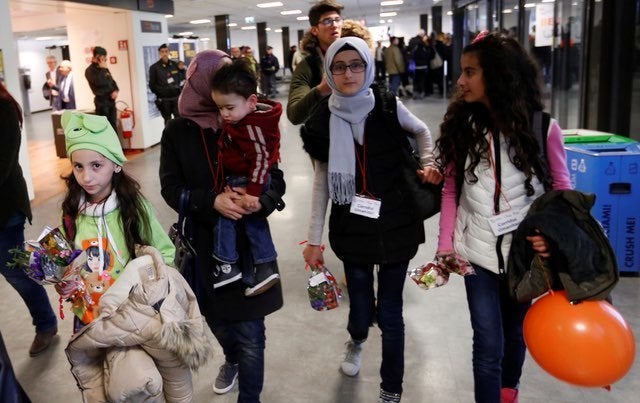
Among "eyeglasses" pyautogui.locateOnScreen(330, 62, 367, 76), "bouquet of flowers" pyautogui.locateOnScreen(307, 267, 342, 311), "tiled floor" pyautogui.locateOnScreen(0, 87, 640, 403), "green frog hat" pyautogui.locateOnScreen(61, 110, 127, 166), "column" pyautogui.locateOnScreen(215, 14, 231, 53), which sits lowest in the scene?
"tiled floor" pyautogui.locateOnScreen(0, 87, 640, 403)

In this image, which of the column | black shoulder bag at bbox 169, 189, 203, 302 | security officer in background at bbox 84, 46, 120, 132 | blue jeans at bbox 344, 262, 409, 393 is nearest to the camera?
black shoulder bag at bbox 169, 189, 203, 302

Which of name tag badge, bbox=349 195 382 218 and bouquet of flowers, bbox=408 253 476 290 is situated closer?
bouquet of flowers, bbox=408 253 476 290

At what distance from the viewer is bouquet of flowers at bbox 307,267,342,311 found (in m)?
2.38

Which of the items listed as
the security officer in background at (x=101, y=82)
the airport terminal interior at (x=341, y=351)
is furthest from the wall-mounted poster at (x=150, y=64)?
the airport terminal interior at (x=341, y=351)

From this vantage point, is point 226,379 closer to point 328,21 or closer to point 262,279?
point 262,279

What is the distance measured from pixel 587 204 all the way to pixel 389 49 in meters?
13.5

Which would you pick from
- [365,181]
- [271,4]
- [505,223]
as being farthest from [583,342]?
[271,4]

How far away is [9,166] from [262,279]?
140cm

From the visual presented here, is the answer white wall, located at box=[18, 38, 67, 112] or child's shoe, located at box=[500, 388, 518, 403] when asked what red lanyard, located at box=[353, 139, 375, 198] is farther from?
white wall, located at box=[18, 38, 67, 112]

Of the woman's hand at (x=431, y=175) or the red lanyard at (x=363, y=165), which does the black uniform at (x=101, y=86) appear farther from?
the woman's hand at (x=431, y=175)

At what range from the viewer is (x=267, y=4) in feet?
59.7

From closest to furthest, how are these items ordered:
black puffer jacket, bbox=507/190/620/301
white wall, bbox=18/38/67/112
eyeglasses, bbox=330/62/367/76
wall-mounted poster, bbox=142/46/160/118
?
black puffer jacket, bbox=507/190/620/301
eyeglasses, bbox=330/62/367/76
wall-mounted poster, bbox=142/46/160/118
white wall, bbox=18/38/67/112

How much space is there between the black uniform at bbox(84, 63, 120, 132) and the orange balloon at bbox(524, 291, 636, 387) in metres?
8.19

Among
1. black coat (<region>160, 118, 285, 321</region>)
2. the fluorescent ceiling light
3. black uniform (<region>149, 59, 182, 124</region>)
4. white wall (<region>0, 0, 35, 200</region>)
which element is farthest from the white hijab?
the fluorescent ceiling light
